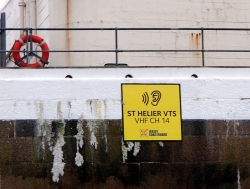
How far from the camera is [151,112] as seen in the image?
12.5m

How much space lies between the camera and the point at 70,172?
39.7 ft

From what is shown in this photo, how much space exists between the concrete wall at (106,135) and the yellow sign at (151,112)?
9 centimetres

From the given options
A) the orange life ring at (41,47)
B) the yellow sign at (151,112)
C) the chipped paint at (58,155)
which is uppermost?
the orange life ring at (41,47)

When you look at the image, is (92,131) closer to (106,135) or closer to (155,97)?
(106,135)

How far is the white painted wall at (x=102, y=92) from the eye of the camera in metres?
12.3

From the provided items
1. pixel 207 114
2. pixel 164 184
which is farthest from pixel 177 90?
pixel 164 184

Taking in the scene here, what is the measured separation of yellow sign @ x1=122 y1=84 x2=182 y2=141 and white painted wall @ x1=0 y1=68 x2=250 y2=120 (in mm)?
97

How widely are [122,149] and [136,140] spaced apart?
258 mm

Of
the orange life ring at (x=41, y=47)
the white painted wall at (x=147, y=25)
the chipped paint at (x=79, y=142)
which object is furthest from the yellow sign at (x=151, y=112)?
the orange life ring at (x=41, y=47)

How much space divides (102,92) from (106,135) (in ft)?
2.18

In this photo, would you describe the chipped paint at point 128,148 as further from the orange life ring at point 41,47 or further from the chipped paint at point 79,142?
the orange life ring at point 41,47

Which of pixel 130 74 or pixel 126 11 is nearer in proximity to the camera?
pixel 130 74

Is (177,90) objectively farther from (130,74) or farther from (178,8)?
(178,8)

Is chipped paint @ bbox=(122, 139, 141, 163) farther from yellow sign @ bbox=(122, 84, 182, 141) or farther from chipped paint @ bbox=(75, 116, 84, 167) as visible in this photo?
chipped paint @ bbox=(75, 116, 84, 167)
